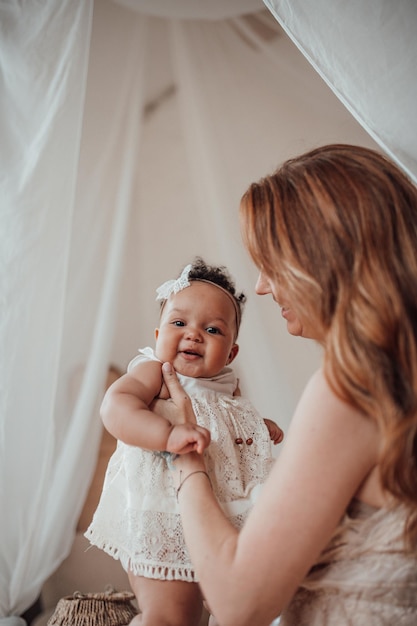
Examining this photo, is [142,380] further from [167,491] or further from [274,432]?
[274,432]

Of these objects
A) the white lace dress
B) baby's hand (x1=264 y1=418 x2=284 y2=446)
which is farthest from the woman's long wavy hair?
baby's hand (x1=264 y1=418 x2=284 y2=446)

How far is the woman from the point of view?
3.21 ft

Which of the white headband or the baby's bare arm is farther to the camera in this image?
the white headband

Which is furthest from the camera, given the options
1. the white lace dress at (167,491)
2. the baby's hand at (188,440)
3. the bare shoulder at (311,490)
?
the white lace dress at (167,491)

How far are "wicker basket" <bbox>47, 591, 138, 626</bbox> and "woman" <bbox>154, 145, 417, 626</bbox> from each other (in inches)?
40.7

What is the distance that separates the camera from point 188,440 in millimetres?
1273

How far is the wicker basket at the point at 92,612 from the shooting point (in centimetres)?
198

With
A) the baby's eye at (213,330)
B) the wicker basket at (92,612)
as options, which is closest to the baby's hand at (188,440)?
the baby's eye at (213,330)

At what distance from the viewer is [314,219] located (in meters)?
1.11

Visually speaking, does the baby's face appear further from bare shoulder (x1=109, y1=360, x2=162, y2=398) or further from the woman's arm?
the woman's arm

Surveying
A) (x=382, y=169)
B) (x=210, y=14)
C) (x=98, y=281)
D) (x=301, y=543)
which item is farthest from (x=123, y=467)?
(x=210, y=14)

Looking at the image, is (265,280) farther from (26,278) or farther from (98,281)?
(98,281)

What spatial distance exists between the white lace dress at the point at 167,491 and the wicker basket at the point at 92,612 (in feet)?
1.96

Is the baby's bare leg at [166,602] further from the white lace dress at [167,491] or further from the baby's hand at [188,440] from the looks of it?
the baby's hand at [188,440]
